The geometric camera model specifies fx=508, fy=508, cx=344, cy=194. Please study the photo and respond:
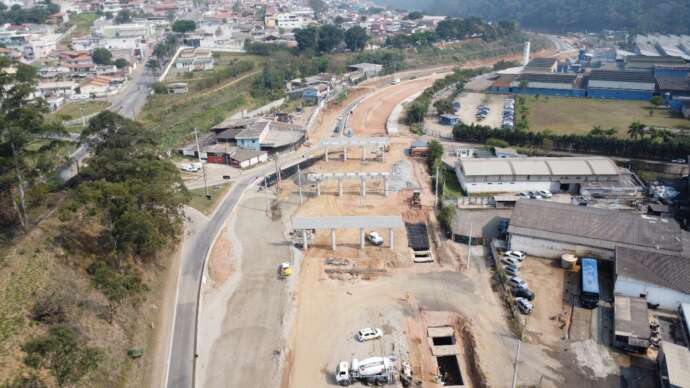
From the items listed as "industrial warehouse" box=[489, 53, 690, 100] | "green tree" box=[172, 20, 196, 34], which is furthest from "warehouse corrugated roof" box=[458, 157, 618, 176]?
"green tree" box=[172, 20, 196, 34]

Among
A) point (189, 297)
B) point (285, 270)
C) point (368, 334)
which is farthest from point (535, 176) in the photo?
point (189, 297)

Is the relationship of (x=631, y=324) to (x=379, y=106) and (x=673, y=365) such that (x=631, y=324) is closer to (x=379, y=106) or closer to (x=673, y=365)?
(x=673, y=365)

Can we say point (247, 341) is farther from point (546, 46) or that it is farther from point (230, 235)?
point (546, 46)

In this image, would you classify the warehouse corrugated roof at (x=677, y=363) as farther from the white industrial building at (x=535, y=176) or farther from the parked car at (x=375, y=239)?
the white industrial building at (x=535, y=176)

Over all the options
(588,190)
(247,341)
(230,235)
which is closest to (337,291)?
(247,341)

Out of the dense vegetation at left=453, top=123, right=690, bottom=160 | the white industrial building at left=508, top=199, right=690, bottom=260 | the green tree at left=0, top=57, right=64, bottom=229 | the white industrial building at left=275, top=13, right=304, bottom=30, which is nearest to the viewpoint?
the green tree at left=0, top=57, right=64, bottom=229

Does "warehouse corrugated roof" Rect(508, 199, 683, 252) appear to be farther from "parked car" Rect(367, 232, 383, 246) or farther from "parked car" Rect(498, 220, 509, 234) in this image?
"parked car" Rect(367, 232, 383, 246)

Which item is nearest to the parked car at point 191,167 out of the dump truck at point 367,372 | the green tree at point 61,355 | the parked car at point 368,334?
the parked car at point 368,334
